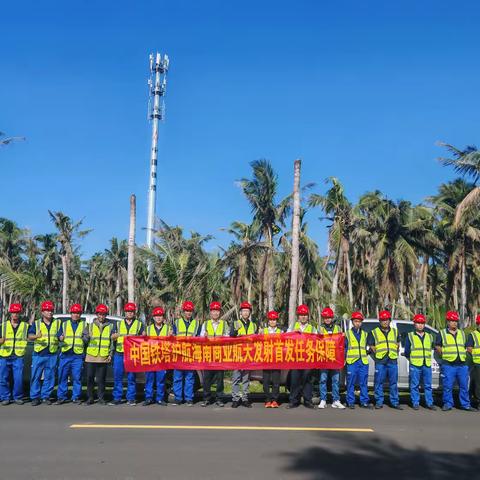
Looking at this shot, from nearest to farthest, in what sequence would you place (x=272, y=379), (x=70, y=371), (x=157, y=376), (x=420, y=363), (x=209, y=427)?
1. (x=209, y=427)
2. (x=420, y=363)
3. (x=70, y=371)
4. (x=157, y=376)
5. (x=272, y=379)

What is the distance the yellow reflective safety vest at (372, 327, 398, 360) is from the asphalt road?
3.55 ft

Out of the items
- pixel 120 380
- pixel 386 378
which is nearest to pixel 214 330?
pixel 120 380

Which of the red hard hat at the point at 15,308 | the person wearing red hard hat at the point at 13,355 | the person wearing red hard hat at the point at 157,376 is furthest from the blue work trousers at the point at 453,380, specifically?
the red hard hat at the point at 15,308

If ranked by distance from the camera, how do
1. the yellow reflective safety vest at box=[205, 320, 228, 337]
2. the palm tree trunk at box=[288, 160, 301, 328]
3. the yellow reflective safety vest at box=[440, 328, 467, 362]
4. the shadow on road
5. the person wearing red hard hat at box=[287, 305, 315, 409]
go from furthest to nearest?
the palm tree trunk at box=[288, 160, 301, 328]
the yellow reflective safety vest at box=[205, 320, 228, 337]
the person wearing red hard hat at box=[287, 305, 315, 409]
the yellow reflective safety vest at box=[440, 328, 467, 362]
the shadow on road

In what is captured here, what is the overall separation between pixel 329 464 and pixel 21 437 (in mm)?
4333

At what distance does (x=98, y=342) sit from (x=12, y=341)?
1.68m

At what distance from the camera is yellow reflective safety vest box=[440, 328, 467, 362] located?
435 inches

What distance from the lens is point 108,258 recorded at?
69.1 meters

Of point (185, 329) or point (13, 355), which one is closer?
point (13, 355)

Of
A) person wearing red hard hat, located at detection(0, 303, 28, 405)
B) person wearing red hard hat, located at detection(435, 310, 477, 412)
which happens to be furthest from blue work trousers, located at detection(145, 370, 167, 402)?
person wearing red hard hat, located at detection(435, 310, 477, 412)

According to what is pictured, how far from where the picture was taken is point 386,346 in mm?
11102

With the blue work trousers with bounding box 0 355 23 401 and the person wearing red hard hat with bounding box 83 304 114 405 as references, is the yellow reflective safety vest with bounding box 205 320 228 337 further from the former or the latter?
the blue work trousers with bounding box 0 355 23 401

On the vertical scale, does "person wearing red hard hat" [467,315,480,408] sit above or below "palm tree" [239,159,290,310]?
below

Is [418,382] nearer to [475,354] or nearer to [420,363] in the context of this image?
[420,363]
